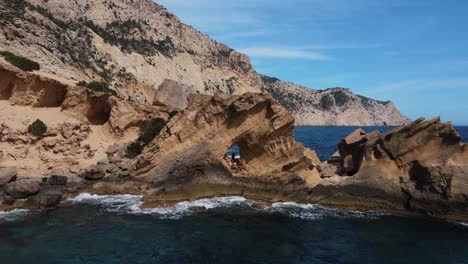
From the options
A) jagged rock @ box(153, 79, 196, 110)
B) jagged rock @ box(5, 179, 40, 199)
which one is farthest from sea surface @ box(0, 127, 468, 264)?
jagged rock @ box(153, 79, 196, 110)

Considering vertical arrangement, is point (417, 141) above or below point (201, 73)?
below

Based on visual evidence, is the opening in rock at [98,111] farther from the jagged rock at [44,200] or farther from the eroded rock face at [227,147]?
the jagged rock at [44,200]

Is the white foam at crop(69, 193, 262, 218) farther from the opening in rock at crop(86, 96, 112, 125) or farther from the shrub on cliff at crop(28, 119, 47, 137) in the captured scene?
the opening in rock at crop(86, 96, 112, 125)

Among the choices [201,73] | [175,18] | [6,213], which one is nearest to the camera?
[6,213]

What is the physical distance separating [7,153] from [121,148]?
28.7ft

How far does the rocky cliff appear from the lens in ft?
203

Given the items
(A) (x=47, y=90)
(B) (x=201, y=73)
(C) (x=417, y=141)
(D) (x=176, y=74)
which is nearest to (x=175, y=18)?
(B) (x=201, y=73)

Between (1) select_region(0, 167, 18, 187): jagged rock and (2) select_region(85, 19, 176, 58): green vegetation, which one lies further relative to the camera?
(2) select_region(85, 19, 176, 58): green vegetation

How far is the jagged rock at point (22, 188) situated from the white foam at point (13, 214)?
68.3 inches

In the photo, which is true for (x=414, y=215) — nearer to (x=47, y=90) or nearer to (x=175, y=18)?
(x=47, y=90)

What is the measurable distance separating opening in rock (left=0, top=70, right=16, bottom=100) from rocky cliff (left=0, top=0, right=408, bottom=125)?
17289 mm

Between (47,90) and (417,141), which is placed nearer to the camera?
(417,141)

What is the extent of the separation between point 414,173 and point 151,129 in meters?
21.9

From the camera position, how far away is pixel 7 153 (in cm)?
3042
